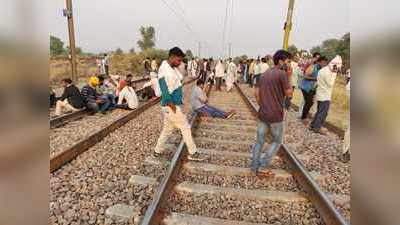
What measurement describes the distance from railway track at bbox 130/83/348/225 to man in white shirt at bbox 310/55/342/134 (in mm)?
2152

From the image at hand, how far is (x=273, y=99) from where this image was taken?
4145mm

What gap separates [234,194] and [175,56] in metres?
2.24

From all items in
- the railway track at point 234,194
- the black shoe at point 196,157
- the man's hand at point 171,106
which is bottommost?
the railway track at point 234,194

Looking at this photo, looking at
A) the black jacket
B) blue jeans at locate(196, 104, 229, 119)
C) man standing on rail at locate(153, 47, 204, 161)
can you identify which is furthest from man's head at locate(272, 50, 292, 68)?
the black jacket

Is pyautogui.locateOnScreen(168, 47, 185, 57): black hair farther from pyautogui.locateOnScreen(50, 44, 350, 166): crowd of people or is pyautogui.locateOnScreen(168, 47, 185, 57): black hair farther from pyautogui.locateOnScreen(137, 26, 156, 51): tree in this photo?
pyautogui.locateOnScreen(137, 26, 156, 51): tree

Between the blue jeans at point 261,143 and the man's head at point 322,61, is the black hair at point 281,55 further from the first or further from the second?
the man's head at point 322,61

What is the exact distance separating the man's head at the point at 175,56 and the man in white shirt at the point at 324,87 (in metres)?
3.44

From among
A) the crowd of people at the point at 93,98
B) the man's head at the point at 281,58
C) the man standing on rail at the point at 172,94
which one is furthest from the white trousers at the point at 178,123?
the crowd of people at the point at 93,98

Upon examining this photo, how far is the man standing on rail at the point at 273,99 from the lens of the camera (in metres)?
4.07

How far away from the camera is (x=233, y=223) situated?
3166 mm

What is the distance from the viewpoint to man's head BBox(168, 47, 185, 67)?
4.62 m

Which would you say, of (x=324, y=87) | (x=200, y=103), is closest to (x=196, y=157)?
(x=200, y=103)
